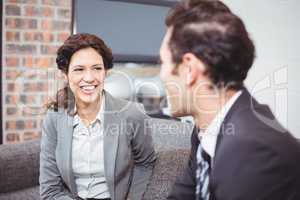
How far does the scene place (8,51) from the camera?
2359 millimetres

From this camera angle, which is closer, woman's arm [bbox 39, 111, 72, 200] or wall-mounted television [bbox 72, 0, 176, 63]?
woman's arm [bbox 39, 111, 72, 200]

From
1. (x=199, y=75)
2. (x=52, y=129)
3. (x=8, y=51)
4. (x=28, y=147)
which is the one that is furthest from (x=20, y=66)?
(x=199, y=75)

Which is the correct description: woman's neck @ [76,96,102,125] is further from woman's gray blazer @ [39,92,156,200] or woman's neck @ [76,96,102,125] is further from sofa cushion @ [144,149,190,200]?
sofa cushion @ [144,149,190,200]

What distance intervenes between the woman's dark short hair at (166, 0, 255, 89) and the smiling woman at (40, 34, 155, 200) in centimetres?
67

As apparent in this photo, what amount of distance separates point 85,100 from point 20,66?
1.06 m

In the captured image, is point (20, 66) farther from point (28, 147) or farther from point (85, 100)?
point (85, 100)

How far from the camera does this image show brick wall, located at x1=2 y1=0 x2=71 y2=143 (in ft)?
7.75

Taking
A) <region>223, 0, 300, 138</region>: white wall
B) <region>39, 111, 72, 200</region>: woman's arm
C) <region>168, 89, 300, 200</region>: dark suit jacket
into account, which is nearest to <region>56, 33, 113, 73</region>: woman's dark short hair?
<region>39, 111, 72, 200</region>: woman's arm

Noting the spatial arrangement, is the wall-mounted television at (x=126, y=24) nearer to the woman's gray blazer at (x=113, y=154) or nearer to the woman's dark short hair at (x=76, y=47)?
the woman's dark short hair at (x=76, y=47)

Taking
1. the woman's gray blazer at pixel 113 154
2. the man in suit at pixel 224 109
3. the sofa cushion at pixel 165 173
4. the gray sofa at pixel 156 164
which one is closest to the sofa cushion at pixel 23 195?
the gray sofa at pixel 156 164

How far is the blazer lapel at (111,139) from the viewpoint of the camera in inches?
60.1

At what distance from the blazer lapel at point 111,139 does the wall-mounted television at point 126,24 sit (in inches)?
46.5

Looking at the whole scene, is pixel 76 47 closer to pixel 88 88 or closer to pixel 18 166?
pixel 88 88

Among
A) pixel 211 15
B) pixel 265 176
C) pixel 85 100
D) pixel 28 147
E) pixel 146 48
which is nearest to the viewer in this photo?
pixel 265 176
